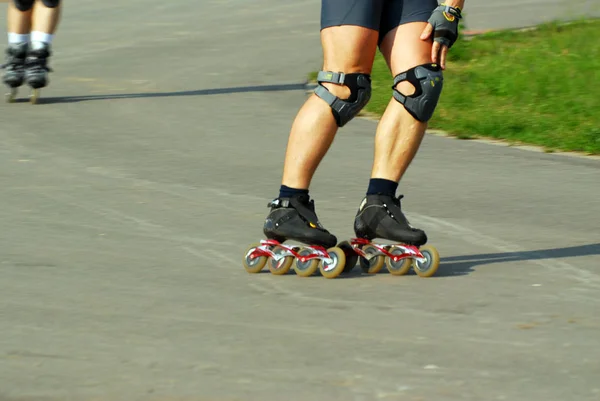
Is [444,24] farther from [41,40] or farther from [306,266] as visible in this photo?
[41,40]

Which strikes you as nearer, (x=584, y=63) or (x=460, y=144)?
(x=460, y=144)

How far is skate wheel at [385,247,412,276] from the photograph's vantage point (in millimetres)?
5270

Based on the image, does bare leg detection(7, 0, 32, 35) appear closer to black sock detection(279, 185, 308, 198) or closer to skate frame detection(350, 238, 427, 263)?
black sock detection(279, 185, 308, 198)

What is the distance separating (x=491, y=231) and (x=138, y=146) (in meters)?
3.11

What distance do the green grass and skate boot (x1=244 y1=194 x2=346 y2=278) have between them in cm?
374

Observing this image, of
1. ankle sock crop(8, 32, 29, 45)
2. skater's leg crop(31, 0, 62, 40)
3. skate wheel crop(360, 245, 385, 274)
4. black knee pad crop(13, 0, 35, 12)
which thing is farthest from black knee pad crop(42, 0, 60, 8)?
skate wheel crop(360, 245, 385, 274)

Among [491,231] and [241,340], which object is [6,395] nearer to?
[241,340]

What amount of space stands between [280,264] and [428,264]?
0.55m

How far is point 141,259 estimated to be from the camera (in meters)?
5.61

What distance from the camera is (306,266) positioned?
524 cm

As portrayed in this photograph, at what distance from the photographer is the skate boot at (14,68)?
10.5 m

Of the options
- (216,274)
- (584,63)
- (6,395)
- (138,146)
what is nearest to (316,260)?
(216,274)

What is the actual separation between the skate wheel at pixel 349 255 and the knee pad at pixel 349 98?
1.51 feet

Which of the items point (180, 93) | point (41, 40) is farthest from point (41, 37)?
point (180, 93)
